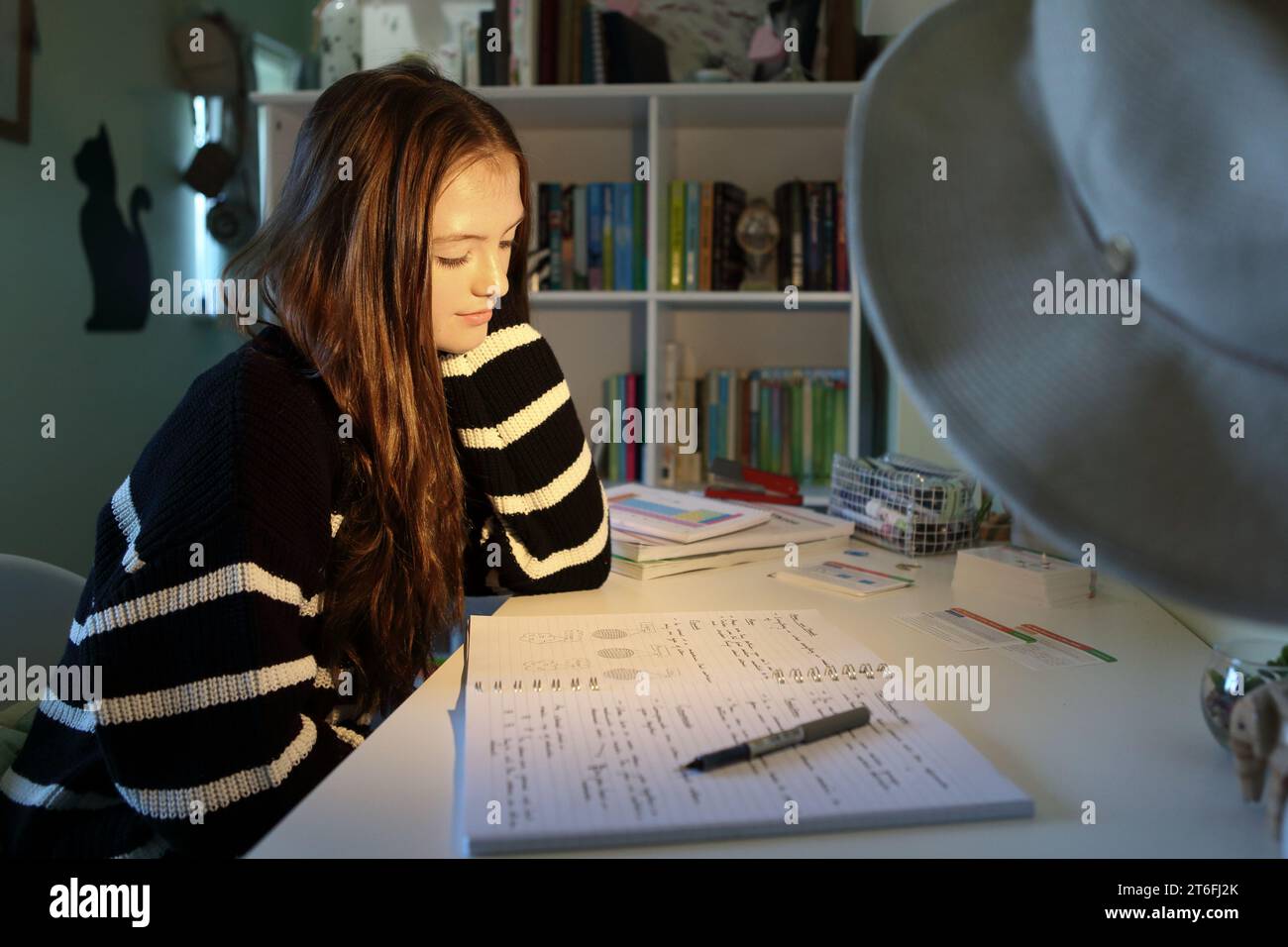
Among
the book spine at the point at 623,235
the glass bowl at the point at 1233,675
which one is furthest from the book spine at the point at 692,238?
the glass bowl at the point at 1233,675

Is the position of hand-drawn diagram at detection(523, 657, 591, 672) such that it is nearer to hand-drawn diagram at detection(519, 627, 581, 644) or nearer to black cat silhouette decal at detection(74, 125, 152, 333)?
hand-drawn diagram at detection(519, 627, 581, 644)

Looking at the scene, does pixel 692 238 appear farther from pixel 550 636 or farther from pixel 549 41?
pixel 550 636

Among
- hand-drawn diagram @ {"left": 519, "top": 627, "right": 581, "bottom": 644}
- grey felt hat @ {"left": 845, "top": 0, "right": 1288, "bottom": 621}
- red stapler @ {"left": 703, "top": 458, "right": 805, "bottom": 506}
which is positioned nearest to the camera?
grey felt hat @ {"left": 845, "top": 0, "right": 1288, "bottom": 621}

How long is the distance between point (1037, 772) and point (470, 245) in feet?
2.15

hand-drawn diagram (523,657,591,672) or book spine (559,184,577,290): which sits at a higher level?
book spine (559,184,577,290)

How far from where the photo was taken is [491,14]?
8.25 feet

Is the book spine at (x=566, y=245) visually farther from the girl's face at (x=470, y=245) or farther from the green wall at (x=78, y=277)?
the girl's face at (x=470, y=245)

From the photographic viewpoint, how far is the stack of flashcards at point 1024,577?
106cm

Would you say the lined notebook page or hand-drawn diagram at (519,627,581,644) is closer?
the lined notebook page

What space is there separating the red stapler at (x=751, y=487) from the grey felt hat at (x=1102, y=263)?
1107 millimetres

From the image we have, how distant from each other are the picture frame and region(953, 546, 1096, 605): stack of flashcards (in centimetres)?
215

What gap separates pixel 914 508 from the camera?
1.29 metres

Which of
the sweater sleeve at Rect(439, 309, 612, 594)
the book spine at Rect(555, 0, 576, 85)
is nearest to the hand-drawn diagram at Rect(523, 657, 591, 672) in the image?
the sweater sleeve at Rect(439, 309, 612, 594)

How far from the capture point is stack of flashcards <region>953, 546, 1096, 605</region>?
1056 millimetres
